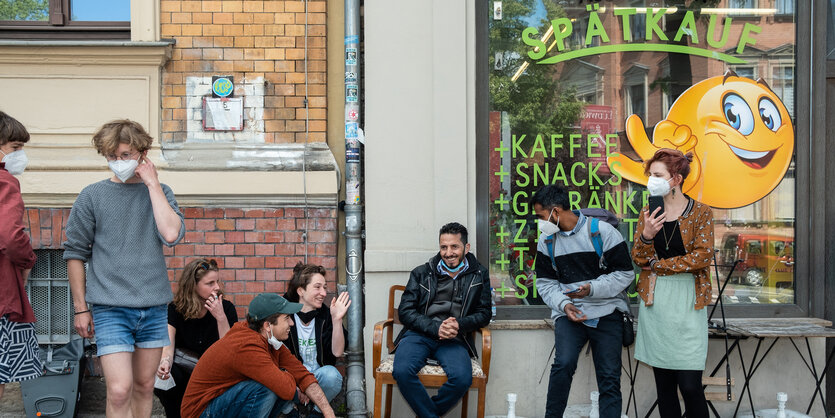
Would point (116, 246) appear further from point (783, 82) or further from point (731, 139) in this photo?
point (783, 82)

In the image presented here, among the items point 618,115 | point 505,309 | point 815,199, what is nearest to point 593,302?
point 505,309

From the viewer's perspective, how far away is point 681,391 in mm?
4676

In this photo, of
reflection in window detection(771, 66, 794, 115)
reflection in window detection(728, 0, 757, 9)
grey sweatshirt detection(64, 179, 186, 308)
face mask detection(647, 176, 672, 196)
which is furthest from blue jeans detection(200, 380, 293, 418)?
reflection in window detection(728, 0, 757, 9)

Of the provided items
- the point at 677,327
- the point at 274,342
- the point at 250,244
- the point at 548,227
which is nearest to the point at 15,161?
the point at 274,342

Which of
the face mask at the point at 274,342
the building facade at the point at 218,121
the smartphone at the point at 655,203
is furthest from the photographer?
the building facade at the point at 218,121

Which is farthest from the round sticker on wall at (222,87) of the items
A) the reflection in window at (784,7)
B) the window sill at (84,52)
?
the reflection in window at (784,7)

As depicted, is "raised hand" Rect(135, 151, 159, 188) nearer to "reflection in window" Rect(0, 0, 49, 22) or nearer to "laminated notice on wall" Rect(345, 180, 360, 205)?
"laminated notice on wall" Rect(345, 180, 360, 205)

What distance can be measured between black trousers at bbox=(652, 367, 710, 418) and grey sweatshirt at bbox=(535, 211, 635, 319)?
0.49 m

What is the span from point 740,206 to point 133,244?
14.3 ft

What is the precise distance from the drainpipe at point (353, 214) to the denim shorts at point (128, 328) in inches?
68.2

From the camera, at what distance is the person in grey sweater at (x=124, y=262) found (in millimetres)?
3889

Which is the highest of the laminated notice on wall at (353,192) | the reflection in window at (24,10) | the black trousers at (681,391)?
the reflection in window at (24,10)

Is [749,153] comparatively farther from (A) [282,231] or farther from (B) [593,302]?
(A) [282,231]

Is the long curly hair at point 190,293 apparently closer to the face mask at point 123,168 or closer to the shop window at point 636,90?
the face mask at point 123,168
